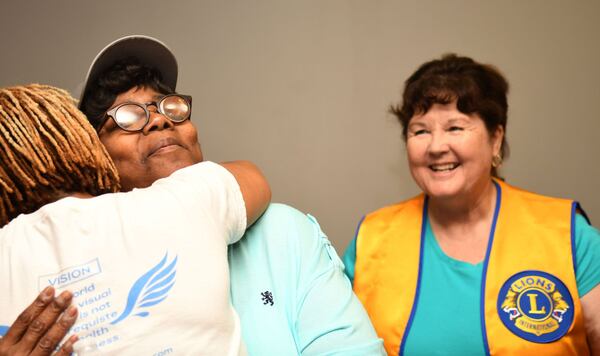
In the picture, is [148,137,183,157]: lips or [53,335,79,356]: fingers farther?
[148,137,183,157]: lips

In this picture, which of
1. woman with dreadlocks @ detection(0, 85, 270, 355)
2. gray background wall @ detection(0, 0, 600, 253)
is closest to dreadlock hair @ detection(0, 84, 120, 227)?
woman with dreadlocks @ detection(0, 85, 270, 355)

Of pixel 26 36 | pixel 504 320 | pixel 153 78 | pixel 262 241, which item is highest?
pixel 26 36

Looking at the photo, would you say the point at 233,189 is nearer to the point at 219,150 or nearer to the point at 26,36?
the point at 219,150

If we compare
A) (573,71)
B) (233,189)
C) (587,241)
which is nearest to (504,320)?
(587,241)

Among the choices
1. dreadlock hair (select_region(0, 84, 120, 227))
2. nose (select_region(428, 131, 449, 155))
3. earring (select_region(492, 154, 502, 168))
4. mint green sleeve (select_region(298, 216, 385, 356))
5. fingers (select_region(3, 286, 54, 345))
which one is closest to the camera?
fingers (select_region(3, 286, 54, 345))

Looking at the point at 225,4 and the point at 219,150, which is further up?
the point at 225,4

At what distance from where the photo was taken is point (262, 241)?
125 centimetres

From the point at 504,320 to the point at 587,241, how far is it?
0.36m

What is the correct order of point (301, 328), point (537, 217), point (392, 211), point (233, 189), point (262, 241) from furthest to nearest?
point (392, 211) → point (537, 217) → point (262, 241) → point (301, 328) → point (233, 189)

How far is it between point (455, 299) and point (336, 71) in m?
1.19

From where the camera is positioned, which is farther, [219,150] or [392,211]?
[219,150]

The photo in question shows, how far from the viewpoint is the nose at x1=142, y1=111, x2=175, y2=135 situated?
1447 millimetres

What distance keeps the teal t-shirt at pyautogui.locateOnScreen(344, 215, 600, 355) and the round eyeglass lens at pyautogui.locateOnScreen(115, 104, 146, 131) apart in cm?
103

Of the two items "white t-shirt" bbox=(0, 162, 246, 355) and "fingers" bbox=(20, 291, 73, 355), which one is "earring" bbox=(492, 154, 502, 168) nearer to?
"white t-shirt" bbox=(0, 162, 246, 355)
